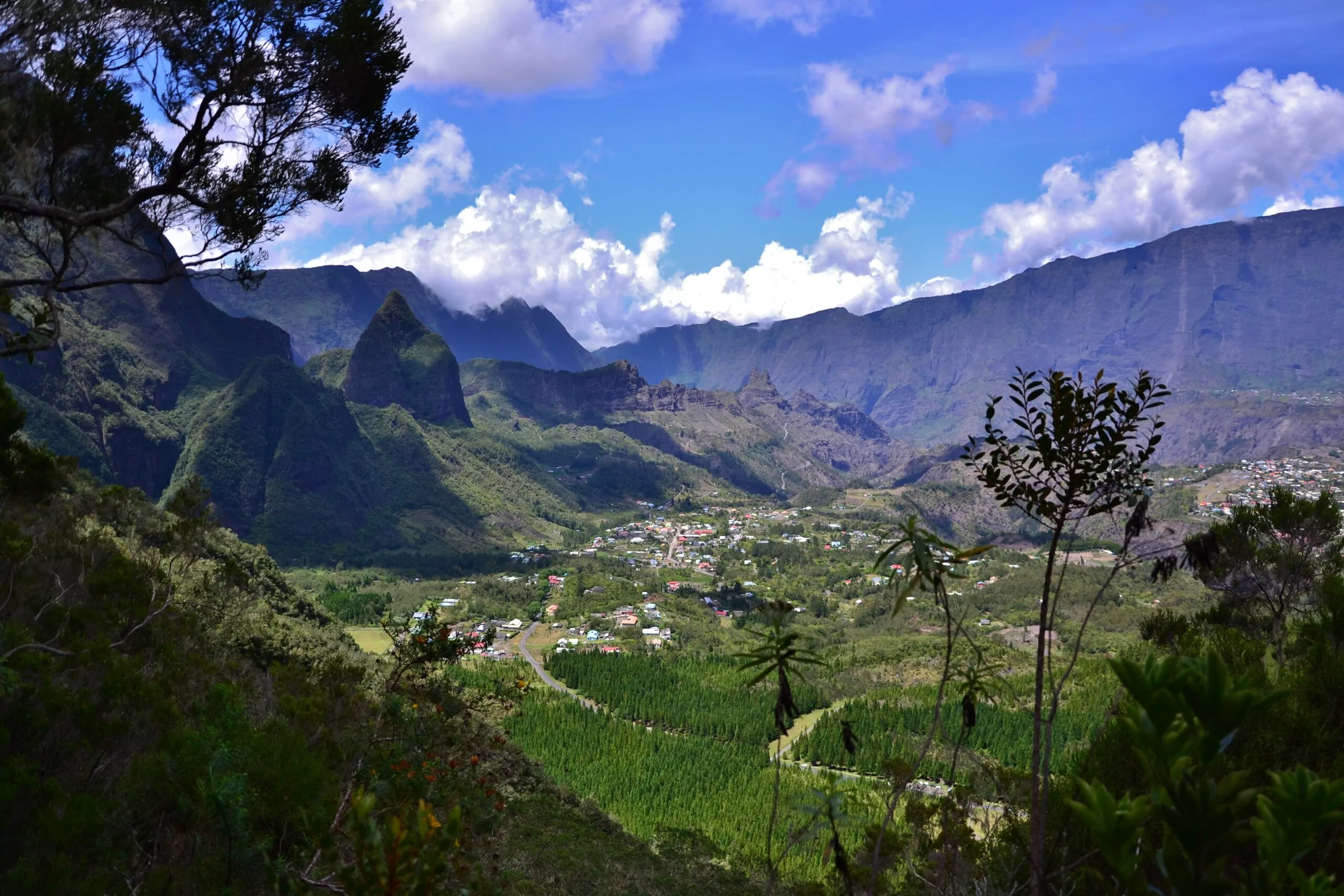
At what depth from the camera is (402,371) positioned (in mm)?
185750

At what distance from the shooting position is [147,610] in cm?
1060

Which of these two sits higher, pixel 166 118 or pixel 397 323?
pixel 397 323

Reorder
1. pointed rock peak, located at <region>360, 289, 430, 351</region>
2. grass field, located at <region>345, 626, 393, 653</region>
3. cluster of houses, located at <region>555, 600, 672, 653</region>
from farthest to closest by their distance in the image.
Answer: pointed rock peak, located at <region>360, 289, 430, 351</region> → cluster of houses, located at <region>555, 600, 672, 653</region> → grass field, located at <region>345, 626, 393, 653</region>

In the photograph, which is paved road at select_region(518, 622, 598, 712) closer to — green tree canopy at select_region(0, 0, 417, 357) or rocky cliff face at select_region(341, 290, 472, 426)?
green tree canopy at select_region(0, 0, 417, 357)

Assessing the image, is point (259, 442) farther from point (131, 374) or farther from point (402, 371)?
point (402, 371)

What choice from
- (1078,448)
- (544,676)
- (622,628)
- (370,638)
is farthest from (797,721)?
(1078,448)

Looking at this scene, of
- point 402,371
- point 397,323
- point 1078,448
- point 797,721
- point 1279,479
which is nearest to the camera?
point 1078,448

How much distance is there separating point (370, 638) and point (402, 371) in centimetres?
13446

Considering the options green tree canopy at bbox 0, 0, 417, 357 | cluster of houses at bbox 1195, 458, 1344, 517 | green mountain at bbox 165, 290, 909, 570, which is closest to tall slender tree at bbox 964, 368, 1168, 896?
green tree canopy at bbox 0, 0, 417, 357

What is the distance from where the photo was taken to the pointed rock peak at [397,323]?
7293 inches

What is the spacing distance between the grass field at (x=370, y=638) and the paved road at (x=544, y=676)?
13112 mm

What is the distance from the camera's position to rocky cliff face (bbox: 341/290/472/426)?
18150 cm

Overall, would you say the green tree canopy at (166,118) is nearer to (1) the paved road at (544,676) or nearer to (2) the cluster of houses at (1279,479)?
(1) the paved road at (544,676)

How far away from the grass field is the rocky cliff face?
12216 centimetres
